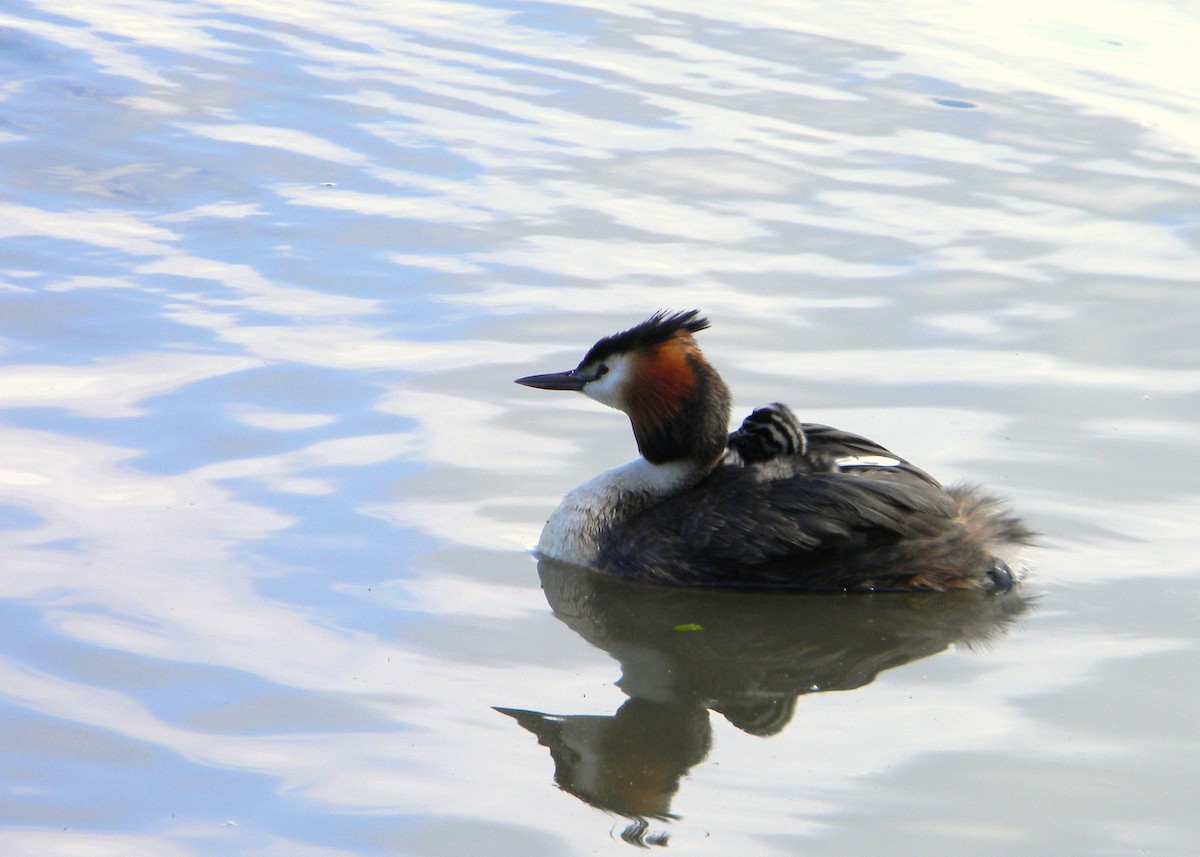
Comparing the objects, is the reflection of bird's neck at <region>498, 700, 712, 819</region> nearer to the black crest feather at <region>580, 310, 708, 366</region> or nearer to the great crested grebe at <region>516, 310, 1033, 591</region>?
the great crested grebe at <region>516, 310, 1033, 591</region>

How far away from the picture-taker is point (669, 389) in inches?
231

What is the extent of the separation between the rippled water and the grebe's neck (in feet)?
0.42

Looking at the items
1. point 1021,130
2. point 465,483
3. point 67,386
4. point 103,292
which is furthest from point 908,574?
point 1021,130

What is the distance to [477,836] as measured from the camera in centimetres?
414

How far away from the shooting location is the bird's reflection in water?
453 cm

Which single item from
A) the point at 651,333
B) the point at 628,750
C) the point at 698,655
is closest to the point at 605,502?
the point at 651,333

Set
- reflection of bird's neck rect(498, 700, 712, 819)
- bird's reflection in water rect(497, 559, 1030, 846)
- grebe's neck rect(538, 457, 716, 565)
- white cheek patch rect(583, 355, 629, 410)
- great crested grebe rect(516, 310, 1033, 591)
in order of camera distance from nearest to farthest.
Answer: reflection of bird's neck rect(498, 700, 712, 819)
bird's reflection in water rect(497, 559, 1030, 846)
great crested grebe rect(516, 310, 1033, 591)
grebe's neck rect(538, 457, 716, 565)
white cheek patch rect(583, 355, 629, 410)

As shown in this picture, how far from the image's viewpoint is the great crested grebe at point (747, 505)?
5605 mm

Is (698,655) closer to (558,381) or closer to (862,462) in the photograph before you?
(862,462)

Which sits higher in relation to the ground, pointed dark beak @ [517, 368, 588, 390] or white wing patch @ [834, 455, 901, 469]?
pointed dark beak @ [517, 368, 588, 390]

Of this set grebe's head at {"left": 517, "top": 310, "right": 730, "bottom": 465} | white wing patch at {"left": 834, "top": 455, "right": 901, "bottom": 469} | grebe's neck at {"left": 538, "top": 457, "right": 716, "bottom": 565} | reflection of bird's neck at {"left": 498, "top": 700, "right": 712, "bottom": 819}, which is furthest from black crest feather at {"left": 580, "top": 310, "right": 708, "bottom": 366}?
reflection of bird's neck at {"left": 498, "top": 700, "right": 712, "bottom": 819}

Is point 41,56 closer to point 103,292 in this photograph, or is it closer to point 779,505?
point 103,292

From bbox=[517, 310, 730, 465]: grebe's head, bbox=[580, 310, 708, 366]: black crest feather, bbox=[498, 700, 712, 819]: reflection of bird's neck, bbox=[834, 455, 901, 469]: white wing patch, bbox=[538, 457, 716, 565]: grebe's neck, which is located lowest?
bbox=[498, 700, 712, 819]: reflection of bird's neck

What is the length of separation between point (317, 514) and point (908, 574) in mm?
2049
